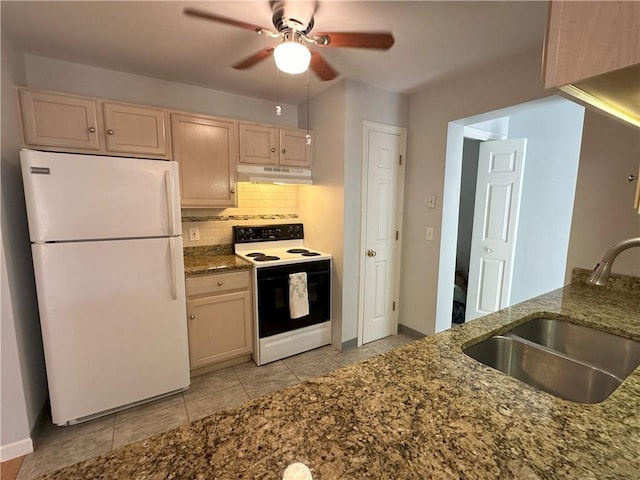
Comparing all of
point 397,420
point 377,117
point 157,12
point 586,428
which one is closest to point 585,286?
point 586,428

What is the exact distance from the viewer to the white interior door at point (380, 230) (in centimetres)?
273

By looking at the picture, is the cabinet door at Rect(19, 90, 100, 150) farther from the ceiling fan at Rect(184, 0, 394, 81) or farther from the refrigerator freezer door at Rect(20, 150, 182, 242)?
the ceiling fan at Rect(184, 0, 394, 81)

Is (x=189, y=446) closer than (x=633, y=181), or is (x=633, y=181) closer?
(x=189, y=446)

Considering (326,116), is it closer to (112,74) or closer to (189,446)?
(112,74)

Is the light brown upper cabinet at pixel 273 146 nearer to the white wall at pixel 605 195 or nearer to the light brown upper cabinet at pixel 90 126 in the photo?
the light brown upper cabinet at pixel 90 126

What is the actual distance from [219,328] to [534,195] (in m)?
3.15

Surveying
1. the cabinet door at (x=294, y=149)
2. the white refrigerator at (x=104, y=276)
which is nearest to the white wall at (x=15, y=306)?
the white refrigerator at (x=104, y=276)

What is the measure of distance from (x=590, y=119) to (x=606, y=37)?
1746 mm

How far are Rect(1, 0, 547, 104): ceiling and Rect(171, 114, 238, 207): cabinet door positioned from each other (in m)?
0.41

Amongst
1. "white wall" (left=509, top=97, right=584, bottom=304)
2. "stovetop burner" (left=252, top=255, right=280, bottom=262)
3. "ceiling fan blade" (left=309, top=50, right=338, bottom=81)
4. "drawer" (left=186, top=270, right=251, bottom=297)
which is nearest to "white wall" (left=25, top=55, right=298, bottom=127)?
"ceiling fan blade" (left=309, top=50, right=338, bottom=81)

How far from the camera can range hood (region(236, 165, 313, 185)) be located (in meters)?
2.59

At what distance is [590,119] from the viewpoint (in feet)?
5.59

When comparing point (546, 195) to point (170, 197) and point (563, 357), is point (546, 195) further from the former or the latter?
point (170, 197)

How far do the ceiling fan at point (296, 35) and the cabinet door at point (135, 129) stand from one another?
0.89m
